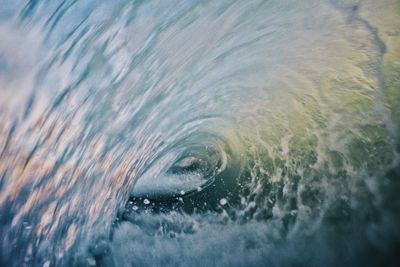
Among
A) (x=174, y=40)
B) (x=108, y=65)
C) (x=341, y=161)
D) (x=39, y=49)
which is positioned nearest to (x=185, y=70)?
(x=174, y=40)

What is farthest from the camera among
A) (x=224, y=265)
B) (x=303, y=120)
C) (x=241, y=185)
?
(x=241, y=185)

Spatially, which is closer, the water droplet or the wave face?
the wave face

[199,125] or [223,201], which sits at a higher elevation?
[199,125]

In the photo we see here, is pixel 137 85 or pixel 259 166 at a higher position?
pixel 137 85

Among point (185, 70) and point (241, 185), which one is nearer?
point (185, 70)

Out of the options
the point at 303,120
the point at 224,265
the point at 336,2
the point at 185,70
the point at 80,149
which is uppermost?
the point at 336,2

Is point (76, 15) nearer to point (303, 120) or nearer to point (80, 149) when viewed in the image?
point (80, 149)

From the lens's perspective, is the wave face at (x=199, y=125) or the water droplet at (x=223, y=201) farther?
the water droplet at (x=223, y=201)

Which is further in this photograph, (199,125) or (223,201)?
(199,125)
